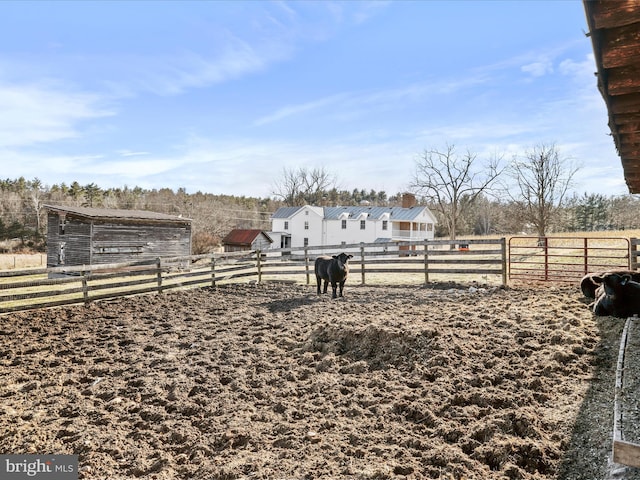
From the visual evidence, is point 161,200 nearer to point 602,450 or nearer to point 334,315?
point 334,315

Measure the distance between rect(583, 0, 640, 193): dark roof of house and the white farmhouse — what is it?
3645cm

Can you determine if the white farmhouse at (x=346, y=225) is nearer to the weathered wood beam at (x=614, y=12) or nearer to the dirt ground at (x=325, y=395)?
the dirt ground at (x=325, y=395)

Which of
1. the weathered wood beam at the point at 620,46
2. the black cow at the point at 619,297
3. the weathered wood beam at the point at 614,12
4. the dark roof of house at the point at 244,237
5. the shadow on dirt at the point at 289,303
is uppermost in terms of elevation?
the weathered wood beam at the point at 614,12

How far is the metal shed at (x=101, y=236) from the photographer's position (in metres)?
19.6

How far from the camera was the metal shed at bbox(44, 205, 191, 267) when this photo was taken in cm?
1964

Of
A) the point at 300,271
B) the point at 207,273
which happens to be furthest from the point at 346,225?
the point at 207,273

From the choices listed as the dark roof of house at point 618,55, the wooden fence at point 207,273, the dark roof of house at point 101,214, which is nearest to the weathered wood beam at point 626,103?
the dark roof of house at point 618,55

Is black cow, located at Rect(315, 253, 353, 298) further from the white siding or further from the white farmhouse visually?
Answer: the white siding

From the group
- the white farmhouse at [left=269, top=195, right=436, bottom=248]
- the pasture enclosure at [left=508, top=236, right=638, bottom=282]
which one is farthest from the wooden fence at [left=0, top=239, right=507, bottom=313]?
the white farmhouse at [left=269, top=195, right=436, bottom=248]

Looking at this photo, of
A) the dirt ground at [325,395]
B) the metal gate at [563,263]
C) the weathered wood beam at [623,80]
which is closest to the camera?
the weathered wood beam at [623,80]

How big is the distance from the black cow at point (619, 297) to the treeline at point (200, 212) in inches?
1416

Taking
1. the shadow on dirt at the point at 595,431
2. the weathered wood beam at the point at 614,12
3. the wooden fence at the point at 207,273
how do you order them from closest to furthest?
1. the weathered wood beam at the point at 614,12
2. the shadow on dirt at the point at 595,431
3. the wooden fence at the point at 207,273

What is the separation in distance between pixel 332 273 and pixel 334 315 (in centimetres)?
285

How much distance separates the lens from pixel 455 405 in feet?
13.9
